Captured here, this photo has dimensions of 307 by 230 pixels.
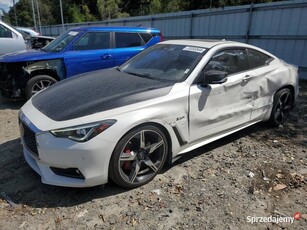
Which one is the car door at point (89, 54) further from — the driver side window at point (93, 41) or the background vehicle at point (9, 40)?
the background vehicle at point (9, 40)

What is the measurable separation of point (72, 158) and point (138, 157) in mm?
746

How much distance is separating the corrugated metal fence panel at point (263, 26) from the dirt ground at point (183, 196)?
6063 millimetres

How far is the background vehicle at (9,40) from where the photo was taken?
25.1 feet

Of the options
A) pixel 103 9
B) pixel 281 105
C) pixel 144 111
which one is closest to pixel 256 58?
pixel 281 105

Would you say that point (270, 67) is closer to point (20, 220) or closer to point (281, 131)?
point (281, 131)

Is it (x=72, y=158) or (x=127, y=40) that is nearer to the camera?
(x=72, y=158)

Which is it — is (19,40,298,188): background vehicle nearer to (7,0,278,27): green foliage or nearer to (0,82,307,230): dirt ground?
(0,82,307,230): dirt ground

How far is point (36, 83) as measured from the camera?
5898mm

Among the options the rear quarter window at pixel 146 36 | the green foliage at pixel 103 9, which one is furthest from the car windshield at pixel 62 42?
the green foliage at pixel 103 9

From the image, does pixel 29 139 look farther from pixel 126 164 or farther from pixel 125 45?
pixel 125 45

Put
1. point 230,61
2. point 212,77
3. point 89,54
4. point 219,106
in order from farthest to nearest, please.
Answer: point 89,54
point 230,61
point 219,106
point 212,77

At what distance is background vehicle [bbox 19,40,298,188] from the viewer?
2.68m

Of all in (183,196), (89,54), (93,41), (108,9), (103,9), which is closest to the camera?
(183,196)

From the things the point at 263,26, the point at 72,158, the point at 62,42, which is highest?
the point at 263,26
